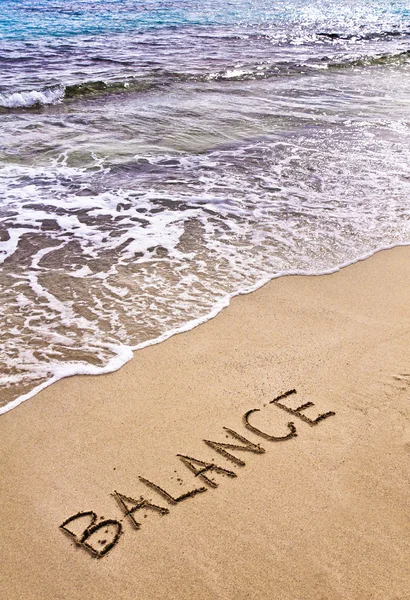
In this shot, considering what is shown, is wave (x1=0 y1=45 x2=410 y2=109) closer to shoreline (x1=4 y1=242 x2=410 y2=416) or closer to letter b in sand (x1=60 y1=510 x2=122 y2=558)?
shoreline (x1=4 y1=242 x2=410 y2=416)

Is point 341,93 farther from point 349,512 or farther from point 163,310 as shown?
point 349,512

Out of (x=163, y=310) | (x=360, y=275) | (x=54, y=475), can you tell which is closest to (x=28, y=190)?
(x=163, y=310)

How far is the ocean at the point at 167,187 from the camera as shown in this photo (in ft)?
12.9

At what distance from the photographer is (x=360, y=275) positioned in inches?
A: 174

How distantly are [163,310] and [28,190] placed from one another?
9.79 feet

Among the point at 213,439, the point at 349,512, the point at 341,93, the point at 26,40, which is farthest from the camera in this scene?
the point at 26,40

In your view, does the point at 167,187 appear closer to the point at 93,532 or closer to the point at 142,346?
the point at 142,346

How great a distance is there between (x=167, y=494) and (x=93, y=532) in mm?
365

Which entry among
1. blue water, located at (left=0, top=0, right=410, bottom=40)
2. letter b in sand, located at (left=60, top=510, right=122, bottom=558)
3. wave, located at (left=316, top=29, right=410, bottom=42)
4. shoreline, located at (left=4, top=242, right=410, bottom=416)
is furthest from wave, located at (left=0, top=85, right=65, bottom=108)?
wave, located at (left=316, top=29, right=410, bottom=42)

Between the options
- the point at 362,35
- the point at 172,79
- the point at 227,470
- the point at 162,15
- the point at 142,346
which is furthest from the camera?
the point at 162,15

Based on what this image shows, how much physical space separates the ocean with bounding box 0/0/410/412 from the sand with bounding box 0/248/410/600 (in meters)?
0.37

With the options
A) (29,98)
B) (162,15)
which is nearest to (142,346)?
(29,98)

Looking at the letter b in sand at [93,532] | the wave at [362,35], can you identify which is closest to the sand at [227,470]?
the letter b in sand at [93,532]

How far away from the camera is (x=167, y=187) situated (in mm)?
6242
